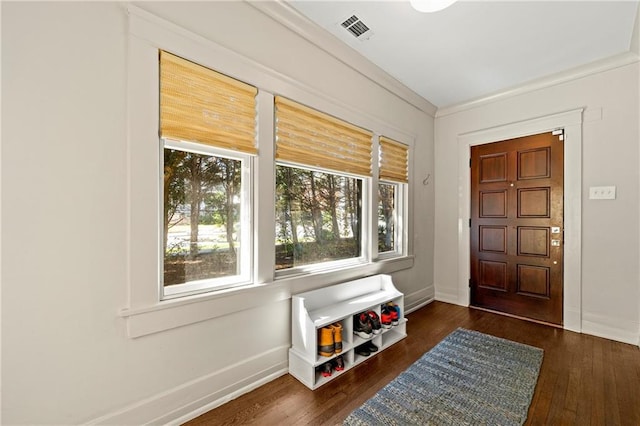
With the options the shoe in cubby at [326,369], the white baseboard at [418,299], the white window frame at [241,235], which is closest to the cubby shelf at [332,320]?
the shoe in cubby at [326,369]

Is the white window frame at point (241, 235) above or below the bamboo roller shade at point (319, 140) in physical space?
below

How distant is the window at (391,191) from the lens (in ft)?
10.6

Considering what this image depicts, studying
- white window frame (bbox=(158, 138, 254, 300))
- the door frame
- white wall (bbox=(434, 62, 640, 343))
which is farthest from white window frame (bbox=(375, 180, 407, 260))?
white window frame (bbox=(158, 138, 254, 300))

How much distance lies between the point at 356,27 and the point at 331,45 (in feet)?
0.85

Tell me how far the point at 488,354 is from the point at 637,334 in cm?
153

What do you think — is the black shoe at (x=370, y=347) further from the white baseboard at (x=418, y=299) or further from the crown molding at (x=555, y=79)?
the crown molding at (x=555, y=79)

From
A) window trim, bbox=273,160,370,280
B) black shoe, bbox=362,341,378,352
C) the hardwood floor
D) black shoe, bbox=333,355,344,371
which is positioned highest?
window trim, bbox=273,160,370,280

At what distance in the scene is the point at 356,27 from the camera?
2.34 meters

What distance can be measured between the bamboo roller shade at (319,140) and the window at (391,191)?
0.33 metres

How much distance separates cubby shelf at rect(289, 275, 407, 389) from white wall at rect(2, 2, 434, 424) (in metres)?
0.60

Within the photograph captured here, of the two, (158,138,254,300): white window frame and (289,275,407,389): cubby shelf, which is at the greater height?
(158,138,254,300): white window frame

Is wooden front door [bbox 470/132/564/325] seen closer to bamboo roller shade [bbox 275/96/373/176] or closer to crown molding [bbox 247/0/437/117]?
crown molding [bbox 247/0/437/117]

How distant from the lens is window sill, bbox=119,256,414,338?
151 cm

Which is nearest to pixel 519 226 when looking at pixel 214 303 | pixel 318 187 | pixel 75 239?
pixel 318 187
